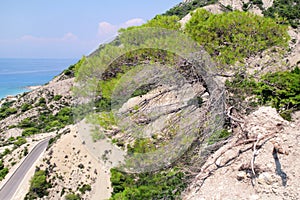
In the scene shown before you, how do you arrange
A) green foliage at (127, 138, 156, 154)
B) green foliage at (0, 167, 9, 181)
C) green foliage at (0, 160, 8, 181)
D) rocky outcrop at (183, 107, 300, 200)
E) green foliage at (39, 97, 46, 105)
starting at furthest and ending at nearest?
green foliage at (39, 97, 46, 105) < green foliage at (0, 160, 8, 181) < green foliage at (0, 167, 9, 181) < green foliage at (127, 138, 156, 154) < rocky outcrop at (183, 107, 300, 200)

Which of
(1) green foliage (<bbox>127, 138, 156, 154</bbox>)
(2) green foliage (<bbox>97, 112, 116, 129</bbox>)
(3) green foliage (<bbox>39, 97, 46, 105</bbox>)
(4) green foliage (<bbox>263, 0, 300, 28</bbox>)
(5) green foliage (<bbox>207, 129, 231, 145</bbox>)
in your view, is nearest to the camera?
(5) green foliage (<bbox>207, 129, 231, 145</bbox>)

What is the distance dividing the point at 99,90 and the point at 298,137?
366 cm

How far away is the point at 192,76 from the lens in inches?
225

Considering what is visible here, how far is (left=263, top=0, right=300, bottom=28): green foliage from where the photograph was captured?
813 inches

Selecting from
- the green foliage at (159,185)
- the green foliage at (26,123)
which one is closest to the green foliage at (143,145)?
the green foliage at (159,185)

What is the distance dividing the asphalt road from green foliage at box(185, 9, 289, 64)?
18915mm

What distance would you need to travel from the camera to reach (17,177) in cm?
2100

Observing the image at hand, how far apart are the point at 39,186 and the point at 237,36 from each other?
1544 centimetres

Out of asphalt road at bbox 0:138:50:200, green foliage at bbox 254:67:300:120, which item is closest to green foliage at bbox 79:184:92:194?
asphalt road at bbox 0:138:50:200

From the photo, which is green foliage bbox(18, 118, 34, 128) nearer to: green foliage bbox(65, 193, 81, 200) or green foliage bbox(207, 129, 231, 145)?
green foliage bbox(65, 193, 81, 200)

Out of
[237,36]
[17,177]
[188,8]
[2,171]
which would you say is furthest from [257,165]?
[188,8]

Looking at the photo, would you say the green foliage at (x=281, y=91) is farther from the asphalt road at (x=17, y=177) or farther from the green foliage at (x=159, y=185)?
the asphalt road at (x=17, y=177)

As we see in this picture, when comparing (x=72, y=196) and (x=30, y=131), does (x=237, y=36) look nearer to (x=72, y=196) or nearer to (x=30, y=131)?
(x=72, y=196)

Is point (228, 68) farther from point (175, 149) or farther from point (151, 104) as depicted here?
point (175, 149)
